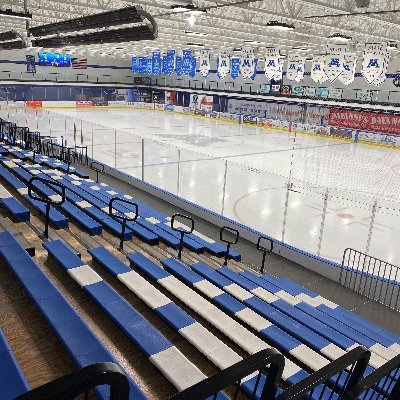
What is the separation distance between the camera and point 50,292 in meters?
4.23

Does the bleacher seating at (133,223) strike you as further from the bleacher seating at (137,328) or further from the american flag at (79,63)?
the american flag at (79,63)

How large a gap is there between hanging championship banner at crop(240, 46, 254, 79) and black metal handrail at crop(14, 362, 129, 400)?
876 inches

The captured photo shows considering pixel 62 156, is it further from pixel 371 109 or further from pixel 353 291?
pixel 371 109

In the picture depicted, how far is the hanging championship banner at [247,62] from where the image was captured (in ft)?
72.9

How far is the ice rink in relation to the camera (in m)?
11.6

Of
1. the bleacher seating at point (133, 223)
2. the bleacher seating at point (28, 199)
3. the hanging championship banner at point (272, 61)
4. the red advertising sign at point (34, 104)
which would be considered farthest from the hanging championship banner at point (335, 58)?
the red advertising sign at point (34, 104)

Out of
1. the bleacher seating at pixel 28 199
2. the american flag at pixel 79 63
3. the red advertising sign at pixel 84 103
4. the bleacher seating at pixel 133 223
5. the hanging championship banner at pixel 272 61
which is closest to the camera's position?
the bleacher seating at pixel 28 199

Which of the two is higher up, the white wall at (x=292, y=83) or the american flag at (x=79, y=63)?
the american flag at (x=79, y=63)

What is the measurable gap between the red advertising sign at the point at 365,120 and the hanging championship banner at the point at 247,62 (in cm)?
1237

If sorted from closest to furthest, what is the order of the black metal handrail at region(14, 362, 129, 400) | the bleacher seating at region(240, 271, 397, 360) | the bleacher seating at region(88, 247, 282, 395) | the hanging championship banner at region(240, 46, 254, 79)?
the black metal handrail at region(14, 362, 129, 400)
the bleacher seating at region(88, 247, 282, 395)
the bleacher seating at region(240, 271, 397, 360)
the hanging championship banner at region(240, 46, 254, 79)

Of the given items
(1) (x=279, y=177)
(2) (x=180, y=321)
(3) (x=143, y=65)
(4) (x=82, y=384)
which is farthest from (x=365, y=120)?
(4) (x=82, y=384)

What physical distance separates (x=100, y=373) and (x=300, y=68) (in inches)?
973

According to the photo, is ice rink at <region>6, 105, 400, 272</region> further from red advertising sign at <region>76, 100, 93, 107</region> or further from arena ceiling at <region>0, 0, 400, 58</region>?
red advertising sign at <region>76, 100, 93, 107</region>

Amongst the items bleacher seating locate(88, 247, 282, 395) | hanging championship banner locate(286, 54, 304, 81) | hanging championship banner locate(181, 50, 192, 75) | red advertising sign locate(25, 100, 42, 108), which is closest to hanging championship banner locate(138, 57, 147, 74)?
hanging championship banner locate(181, 50, 192, 75)
